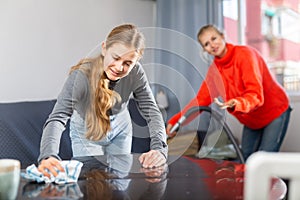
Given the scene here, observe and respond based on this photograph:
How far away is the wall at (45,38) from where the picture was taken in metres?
2.24

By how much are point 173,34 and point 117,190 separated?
0.66 m

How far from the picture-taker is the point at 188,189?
0.94m

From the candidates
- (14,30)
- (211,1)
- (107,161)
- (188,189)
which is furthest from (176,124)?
(211,1)

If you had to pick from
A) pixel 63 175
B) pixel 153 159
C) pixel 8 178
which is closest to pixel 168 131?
pixel 153 159

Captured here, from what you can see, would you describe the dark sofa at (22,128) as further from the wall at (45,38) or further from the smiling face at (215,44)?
the smiling face at (215,44)

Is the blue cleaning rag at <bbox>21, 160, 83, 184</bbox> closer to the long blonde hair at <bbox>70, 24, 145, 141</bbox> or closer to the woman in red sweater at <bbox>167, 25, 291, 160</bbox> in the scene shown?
the long blonde hair at <bbox>70, 24, 145, 141</bbox>

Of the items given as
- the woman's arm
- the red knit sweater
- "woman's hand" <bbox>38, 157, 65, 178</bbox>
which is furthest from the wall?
"woman's hand" <bbox>38, 157, 65, 178</bbox>

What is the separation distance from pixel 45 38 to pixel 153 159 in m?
1.42

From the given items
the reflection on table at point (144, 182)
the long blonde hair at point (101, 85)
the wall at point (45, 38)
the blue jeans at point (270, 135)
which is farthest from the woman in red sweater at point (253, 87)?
the long blonde hair at point (101, 85)

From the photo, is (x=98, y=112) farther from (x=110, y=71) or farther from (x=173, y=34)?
(x=173, y=34)

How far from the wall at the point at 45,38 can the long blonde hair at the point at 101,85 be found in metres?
0.98

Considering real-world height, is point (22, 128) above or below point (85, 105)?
below

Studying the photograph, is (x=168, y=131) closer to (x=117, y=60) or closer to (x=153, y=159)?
(x=153, y=159)

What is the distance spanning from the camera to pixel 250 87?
2037mm
